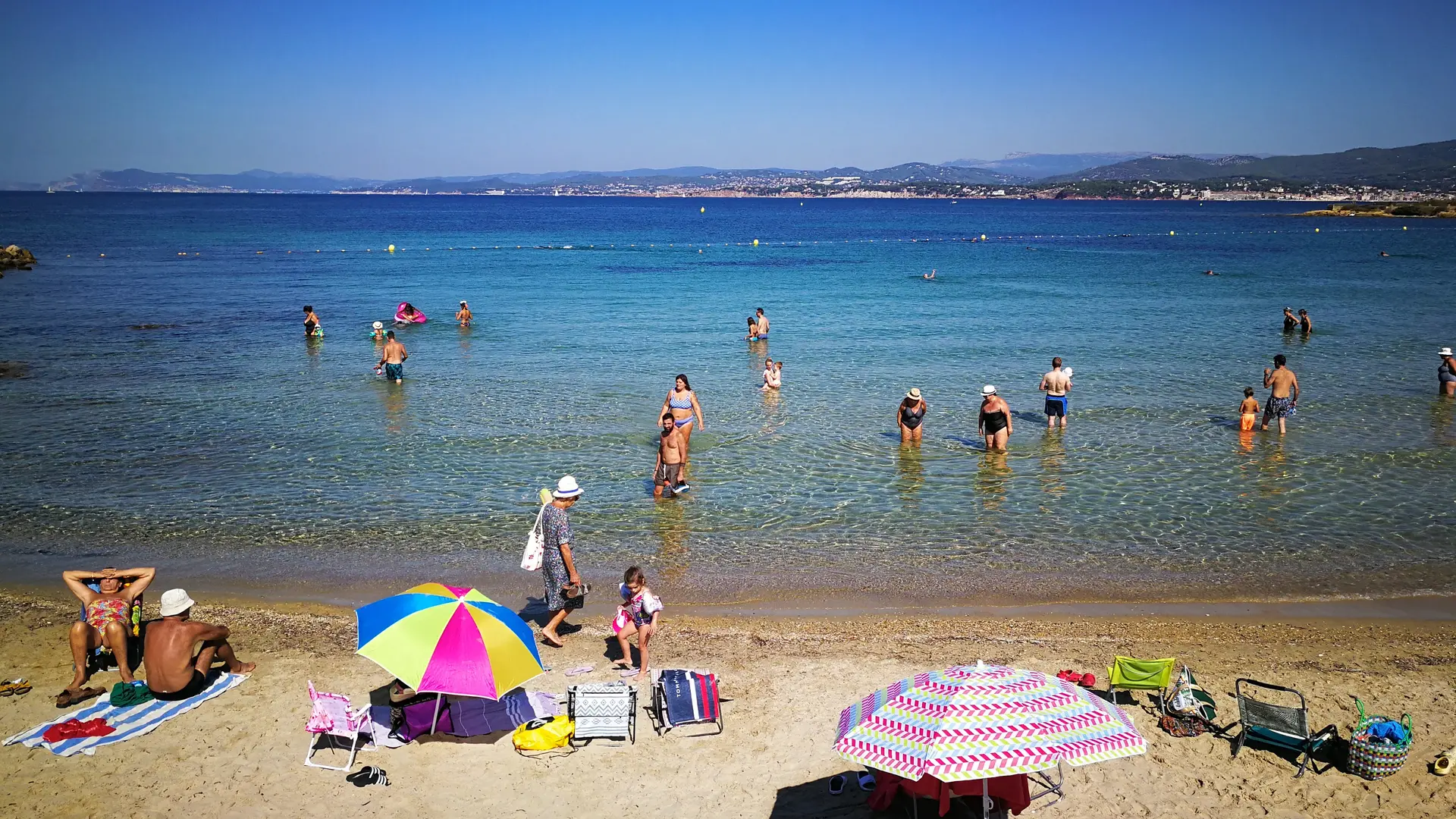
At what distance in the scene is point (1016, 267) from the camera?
56.4 m

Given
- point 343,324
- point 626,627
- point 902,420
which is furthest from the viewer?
point 343,324

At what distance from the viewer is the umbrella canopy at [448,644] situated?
773cm

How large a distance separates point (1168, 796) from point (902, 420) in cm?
1024

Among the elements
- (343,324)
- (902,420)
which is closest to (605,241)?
(343,324)

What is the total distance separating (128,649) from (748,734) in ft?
18.7

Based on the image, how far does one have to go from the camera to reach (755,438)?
59.2ft

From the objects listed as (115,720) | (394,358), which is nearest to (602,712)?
(115,720)

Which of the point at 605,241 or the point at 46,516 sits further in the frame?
the point at 605,241

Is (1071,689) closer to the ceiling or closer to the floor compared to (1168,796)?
closer to the ceiling

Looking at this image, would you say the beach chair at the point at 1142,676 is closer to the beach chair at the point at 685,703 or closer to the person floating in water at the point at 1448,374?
the beach chair at the point at 685,703

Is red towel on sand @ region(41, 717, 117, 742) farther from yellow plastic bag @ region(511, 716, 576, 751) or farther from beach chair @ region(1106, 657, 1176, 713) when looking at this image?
beach chair @ region(1106, 657, 1176, 713)

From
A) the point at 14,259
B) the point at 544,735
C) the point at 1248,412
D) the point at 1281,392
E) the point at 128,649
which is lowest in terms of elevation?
the point at 544,735

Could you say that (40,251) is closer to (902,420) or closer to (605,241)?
(605,241)

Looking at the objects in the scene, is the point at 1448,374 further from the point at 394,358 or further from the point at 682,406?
the point at 394,358
